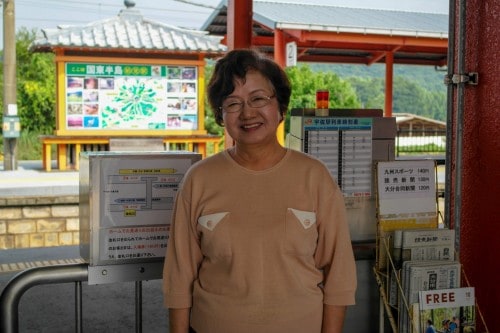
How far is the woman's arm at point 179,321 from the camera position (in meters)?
1.82

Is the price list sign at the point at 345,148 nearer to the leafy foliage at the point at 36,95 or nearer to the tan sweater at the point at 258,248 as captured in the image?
the tan sweater at the point at 258,248

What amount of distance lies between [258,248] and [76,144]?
11.2 meters

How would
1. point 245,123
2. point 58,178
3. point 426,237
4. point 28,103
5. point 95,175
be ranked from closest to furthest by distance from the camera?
point 245,123 → point 95,175 → point 426,237 → point 58,178 → point 28,103

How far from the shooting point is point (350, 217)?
8.50 feet

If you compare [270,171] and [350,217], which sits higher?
[270,171]

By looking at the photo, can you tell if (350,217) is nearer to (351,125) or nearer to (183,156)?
(351,125)

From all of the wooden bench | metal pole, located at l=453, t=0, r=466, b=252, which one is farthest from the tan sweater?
the wooden bench

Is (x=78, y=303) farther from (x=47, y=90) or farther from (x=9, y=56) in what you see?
(x=47, y=90)

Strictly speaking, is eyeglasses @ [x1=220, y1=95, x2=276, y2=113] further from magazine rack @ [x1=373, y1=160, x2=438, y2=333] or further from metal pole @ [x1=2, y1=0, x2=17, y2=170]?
metal pole @ [x1=2, y1=0, x2=17, y2=170]

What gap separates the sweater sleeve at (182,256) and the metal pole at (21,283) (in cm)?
45

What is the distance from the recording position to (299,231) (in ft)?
5.74

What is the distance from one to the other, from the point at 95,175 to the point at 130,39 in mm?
10733

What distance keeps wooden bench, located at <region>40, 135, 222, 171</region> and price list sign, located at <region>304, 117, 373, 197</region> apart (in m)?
9.74

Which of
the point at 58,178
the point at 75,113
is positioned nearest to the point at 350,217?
the point at 58,178
